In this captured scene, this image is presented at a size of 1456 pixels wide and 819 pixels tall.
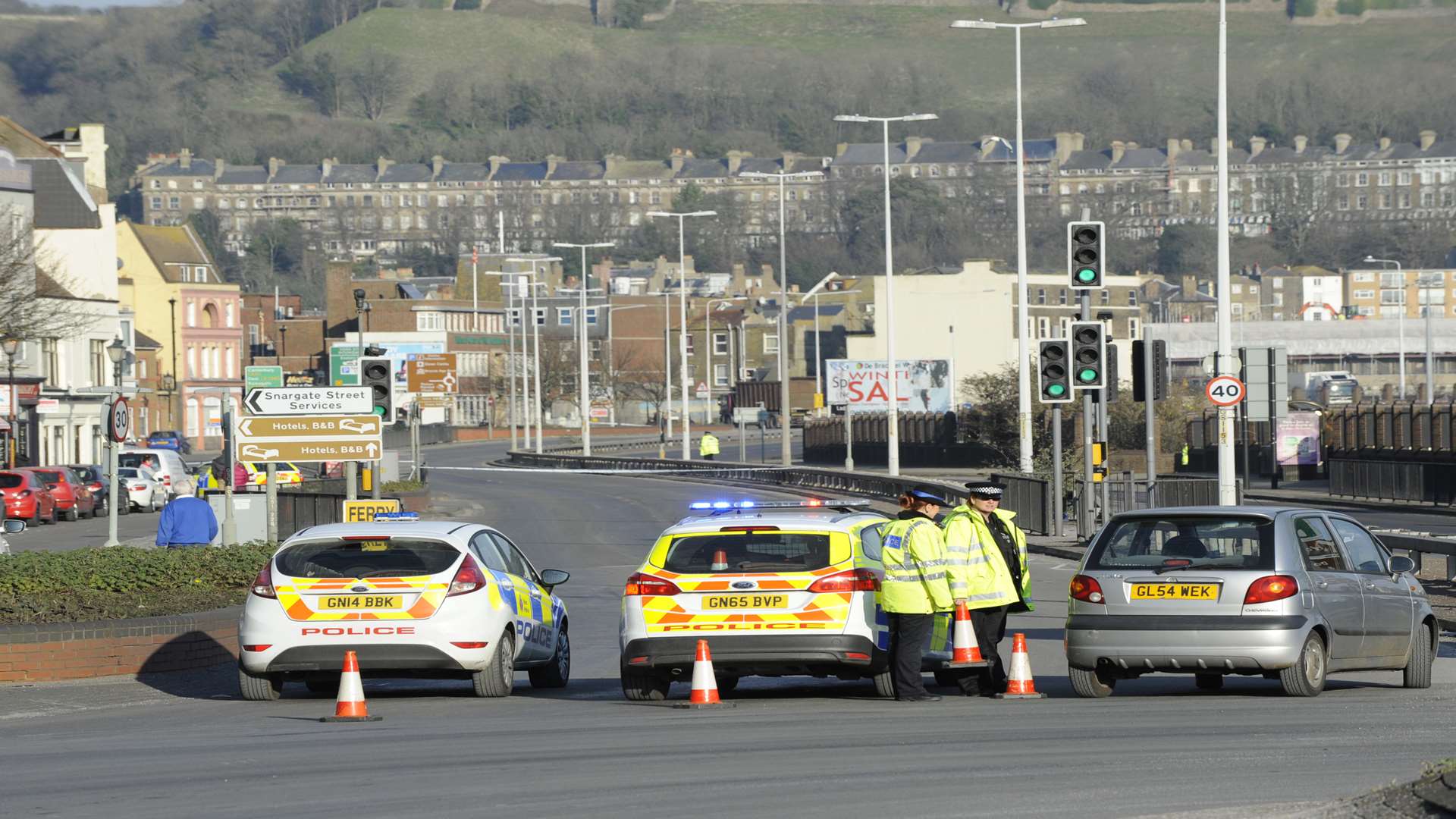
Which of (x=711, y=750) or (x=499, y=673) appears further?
(x=499, y=673)

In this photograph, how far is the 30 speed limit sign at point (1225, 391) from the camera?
30.8 meters

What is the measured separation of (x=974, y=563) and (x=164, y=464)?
43610mm

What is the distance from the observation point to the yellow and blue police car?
50.6 ft

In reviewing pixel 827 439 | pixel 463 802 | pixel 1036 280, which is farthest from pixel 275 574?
pixel 1036 280

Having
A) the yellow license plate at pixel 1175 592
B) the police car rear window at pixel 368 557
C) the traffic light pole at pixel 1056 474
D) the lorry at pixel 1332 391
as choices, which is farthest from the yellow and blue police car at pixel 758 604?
the lorry at pixel 1332 391

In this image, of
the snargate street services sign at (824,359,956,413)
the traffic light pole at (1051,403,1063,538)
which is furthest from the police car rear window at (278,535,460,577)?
the snargate street services sign at (824,359,956,413)

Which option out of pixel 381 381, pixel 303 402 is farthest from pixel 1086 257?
pixel 303 402

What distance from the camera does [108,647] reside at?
17.9 metres

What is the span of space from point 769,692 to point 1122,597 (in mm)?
3048

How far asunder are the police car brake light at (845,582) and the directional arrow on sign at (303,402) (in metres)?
12.3

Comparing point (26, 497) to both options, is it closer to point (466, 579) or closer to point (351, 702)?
point (466, 579)

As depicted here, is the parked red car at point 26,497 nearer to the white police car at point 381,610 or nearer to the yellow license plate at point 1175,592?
the white police car at point 381,610

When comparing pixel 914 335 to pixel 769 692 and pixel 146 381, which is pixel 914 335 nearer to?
pixel 146 381

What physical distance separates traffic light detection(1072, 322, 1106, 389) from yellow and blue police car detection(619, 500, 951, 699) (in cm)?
1491
